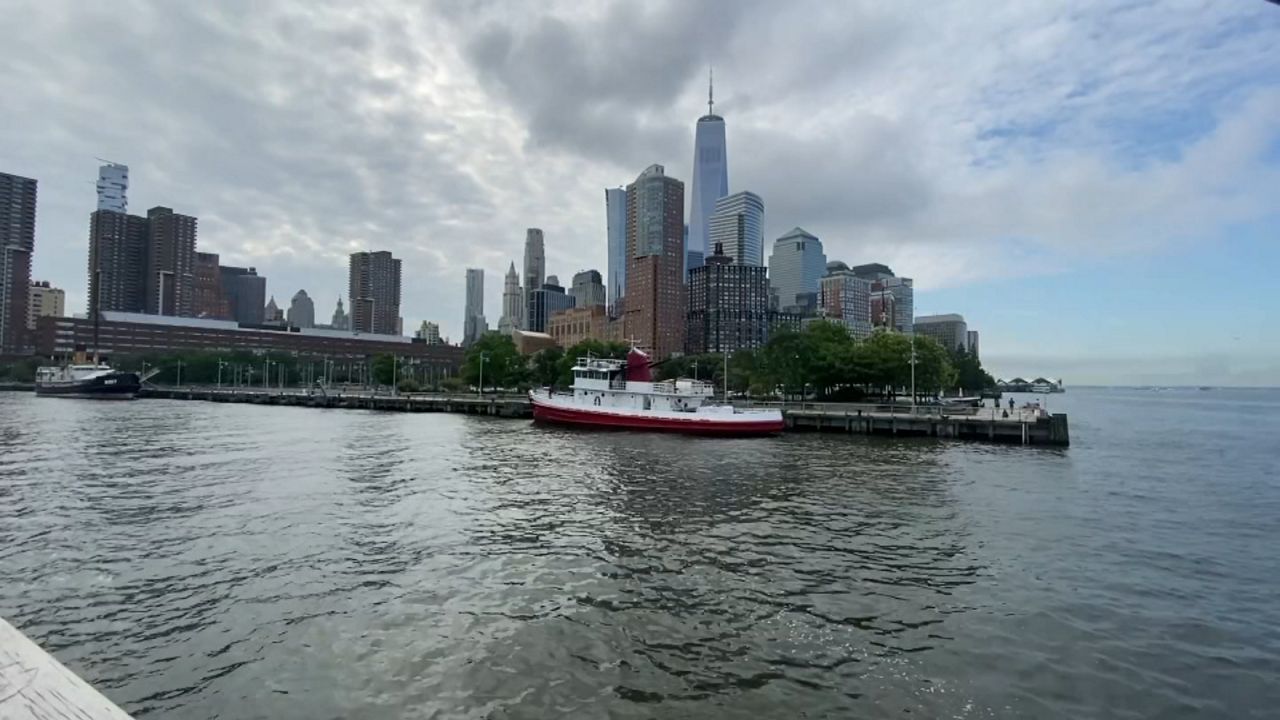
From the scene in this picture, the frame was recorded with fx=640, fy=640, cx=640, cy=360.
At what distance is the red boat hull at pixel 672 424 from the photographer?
54500 mm

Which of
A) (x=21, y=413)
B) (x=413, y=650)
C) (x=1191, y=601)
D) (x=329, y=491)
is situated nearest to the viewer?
(x=413, y=650)

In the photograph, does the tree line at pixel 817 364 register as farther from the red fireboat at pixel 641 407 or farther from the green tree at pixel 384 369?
the green tree at pixel 384 369

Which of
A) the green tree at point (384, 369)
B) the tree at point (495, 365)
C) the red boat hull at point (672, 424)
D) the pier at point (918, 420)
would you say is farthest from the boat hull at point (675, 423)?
the green tree at point (384, 369)

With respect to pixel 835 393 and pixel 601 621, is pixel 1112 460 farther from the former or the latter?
pixel 835 393

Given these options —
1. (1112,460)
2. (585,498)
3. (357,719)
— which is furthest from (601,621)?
(1112,460)

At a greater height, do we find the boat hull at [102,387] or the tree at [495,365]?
the tree at [495,365]

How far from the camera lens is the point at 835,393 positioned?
103562 mm

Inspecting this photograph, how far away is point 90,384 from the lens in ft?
354

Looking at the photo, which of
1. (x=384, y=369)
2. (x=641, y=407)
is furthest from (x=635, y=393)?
(x=384, y=369)

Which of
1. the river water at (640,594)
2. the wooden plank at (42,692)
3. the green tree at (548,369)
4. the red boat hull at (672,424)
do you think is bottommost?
the river water at (640,594)

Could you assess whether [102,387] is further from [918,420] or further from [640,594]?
[640,594]

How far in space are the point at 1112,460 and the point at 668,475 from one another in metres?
30.6

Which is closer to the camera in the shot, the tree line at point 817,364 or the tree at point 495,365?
the tree line at point 817,364

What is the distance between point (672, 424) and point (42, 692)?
2136 inches
